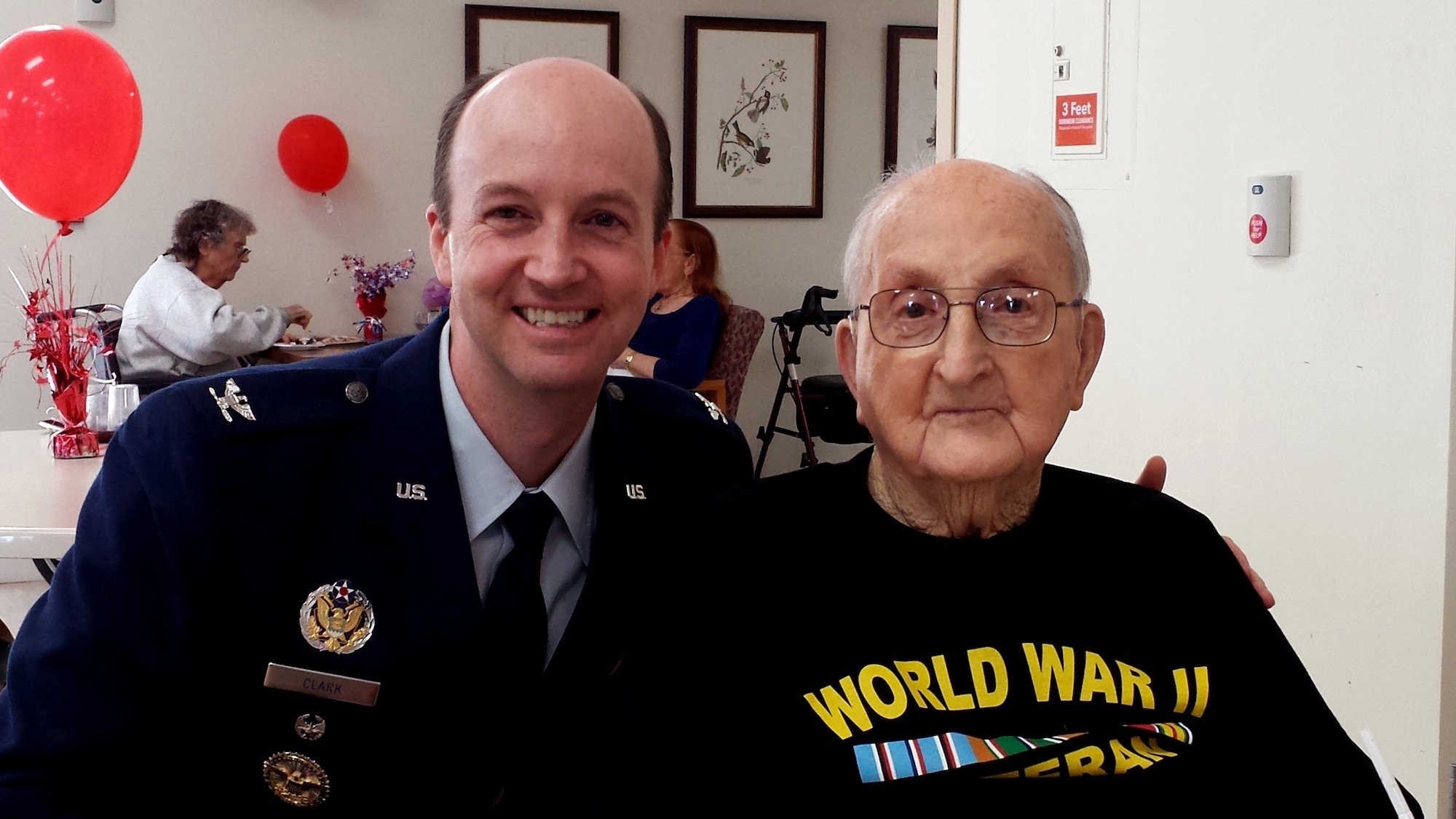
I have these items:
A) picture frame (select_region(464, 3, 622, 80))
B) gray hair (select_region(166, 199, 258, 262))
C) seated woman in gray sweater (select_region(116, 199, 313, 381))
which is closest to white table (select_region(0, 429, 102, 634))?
seated woman in gray sweater (select_region(116, 199, 313, 381))

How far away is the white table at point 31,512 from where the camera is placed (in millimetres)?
2525

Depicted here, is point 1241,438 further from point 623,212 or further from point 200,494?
point 200,494

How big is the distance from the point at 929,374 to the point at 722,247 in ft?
18.6

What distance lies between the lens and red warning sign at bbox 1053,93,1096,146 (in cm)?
306

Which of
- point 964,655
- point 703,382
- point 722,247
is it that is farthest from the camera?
point 722,247

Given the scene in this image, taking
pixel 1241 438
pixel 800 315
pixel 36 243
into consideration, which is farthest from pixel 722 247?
pixel 1241 438

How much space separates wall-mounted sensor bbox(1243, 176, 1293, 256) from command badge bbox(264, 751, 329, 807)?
6.83 ft

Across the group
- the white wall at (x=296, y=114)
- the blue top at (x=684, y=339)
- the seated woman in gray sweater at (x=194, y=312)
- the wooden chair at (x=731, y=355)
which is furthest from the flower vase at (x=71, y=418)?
the white wall at (x=296, y=114)

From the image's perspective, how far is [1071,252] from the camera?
1.36 m

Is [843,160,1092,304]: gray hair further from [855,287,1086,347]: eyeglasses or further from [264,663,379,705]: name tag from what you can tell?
[264,663,379,705]: name tag

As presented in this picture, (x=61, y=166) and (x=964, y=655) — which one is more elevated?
(x=61, y=166)

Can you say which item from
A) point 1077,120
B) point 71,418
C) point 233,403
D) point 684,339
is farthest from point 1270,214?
point 684,339

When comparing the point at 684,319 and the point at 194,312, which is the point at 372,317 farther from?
the point at 684,319

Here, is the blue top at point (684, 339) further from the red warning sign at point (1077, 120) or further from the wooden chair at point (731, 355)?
the red warning sign at point (1077, 120)
